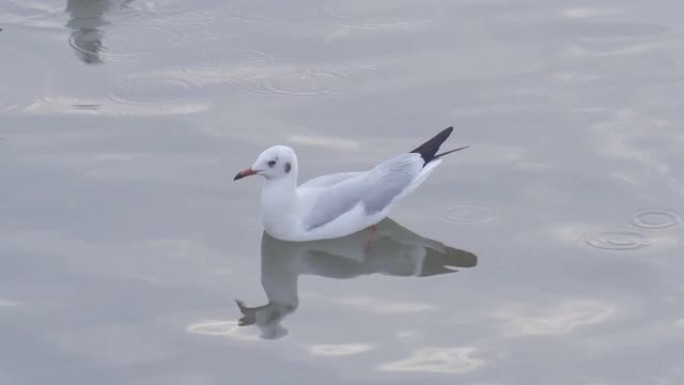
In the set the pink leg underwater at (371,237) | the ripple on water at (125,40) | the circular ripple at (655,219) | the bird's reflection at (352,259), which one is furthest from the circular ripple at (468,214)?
the ripple on water at (125,40)

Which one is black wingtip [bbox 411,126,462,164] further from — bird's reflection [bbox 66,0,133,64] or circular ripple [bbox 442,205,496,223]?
bird's reflection [bbox 66,0,133,64]

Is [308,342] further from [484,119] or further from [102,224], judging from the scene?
[484,119]

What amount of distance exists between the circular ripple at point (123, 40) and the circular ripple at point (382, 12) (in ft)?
4.49

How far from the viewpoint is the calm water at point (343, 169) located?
9.23 metres

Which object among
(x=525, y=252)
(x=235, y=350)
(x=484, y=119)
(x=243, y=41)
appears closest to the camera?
(x=235, y=350)

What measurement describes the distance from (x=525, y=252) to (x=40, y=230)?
3020 mm

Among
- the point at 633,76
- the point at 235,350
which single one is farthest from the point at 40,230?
the point at 633,76

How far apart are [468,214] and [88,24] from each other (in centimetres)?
466

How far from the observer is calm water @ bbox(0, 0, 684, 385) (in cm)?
923

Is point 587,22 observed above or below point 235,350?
above

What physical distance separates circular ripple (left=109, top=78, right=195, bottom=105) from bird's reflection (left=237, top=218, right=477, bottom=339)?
2.16m

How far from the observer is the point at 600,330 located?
9.36m

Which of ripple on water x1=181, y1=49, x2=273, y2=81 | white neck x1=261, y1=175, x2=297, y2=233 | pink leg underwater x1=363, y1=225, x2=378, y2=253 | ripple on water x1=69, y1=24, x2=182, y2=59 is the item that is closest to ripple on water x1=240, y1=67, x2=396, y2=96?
ripple on water x1=181, y1=49, x2=273, y2=81

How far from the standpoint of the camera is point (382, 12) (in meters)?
13.9
